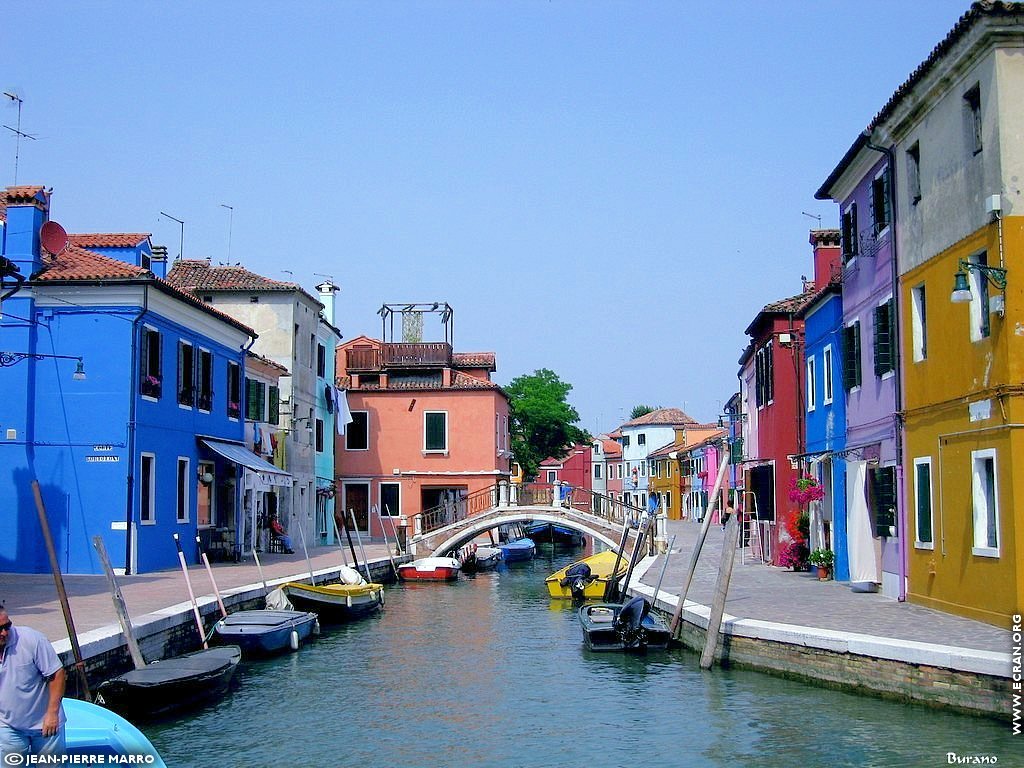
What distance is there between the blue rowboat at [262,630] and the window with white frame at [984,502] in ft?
34.9

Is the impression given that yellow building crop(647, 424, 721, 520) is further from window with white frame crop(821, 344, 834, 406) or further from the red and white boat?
window with white frame crop(821, 344, 834, 406)

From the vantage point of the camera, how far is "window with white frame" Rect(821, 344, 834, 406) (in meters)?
21.8

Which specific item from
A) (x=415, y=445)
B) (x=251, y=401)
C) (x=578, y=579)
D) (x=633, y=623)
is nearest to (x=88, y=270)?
(x=251, y=401)

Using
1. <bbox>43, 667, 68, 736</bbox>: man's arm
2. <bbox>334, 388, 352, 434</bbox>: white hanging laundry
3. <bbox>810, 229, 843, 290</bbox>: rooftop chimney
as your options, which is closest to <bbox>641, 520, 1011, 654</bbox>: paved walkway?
<bbox>810, 229, 843, 290</bbox>: rooftop chimney

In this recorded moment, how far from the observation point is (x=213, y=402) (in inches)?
1093

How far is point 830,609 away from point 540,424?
45.8m

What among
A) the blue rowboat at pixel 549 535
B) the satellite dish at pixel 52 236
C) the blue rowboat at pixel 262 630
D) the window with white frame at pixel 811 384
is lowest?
the blue rowboat at pixel 549 535

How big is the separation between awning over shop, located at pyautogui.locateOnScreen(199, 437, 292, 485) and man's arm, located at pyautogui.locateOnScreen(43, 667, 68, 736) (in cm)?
1978

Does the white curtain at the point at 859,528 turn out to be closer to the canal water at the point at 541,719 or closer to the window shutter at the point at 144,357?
the canal water at the point at 541,719

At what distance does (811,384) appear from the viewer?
2388cm

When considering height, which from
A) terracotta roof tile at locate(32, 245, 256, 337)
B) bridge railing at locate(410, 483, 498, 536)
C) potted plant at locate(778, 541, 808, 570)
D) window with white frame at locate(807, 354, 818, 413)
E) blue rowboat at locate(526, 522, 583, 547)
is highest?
terracotta roof tile at locate(32, 245, 256, 337)

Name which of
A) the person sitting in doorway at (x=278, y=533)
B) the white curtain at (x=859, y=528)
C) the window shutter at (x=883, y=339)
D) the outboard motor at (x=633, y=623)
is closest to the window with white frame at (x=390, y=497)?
the person sitting in doorway at (x=278, y=533)

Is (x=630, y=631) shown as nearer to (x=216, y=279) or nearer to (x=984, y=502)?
(x=984, y=502)

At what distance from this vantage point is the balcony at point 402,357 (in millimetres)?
45281
